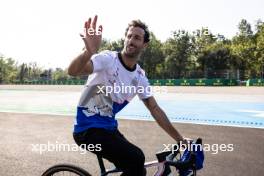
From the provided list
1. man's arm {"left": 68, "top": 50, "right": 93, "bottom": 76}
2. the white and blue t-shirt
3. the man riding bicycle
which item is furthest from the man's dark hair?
man's arm {"left": 68, "top": 50, "right": 93, "bottom": 76}

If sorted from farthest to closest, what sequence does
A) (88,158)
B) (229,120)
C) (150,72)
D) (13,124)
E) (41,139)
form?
(150,72) → (229,120) → (13,124) → (41,139) → (88,158)

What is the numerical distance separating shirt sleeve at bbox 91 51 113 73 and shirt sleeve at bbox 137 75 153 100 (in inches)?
17.0

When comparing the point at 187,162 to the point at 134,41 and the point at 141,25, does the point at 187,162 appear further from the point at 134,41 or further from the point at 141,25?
the point at 141,25

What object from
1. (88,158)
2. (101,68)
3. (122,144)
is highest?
(101,68)

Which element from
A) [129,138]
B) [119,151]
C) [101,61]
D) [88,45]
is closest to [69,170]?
[119,151]

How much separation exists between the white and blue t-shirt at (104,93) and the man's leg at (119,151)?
0.07 metres

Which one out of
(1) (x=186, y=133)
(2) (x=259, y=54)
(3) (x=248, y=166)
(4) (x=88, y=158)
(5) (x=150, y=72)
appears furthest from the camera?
(5) (x=150, y=72)

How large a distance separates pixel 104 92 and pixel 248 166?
4116 millimetres

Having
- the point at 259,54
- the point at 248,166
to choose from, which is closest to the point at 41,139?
the point at 248,166

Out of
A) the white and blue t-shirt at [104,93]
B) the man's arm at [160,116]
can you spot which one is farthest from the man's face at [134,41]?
the man's arm at [160,116]

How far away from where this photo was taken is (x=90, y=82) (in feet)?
10.3

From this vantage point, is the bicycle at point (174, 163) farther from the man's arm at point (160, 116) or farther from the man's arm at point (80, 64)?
the man's arm at point (80, 64)

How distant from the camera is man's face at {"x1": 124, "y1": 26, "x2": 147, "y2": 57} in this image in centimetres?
311

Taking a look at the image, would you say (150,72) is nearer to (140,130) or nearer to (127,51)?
(140,130)
